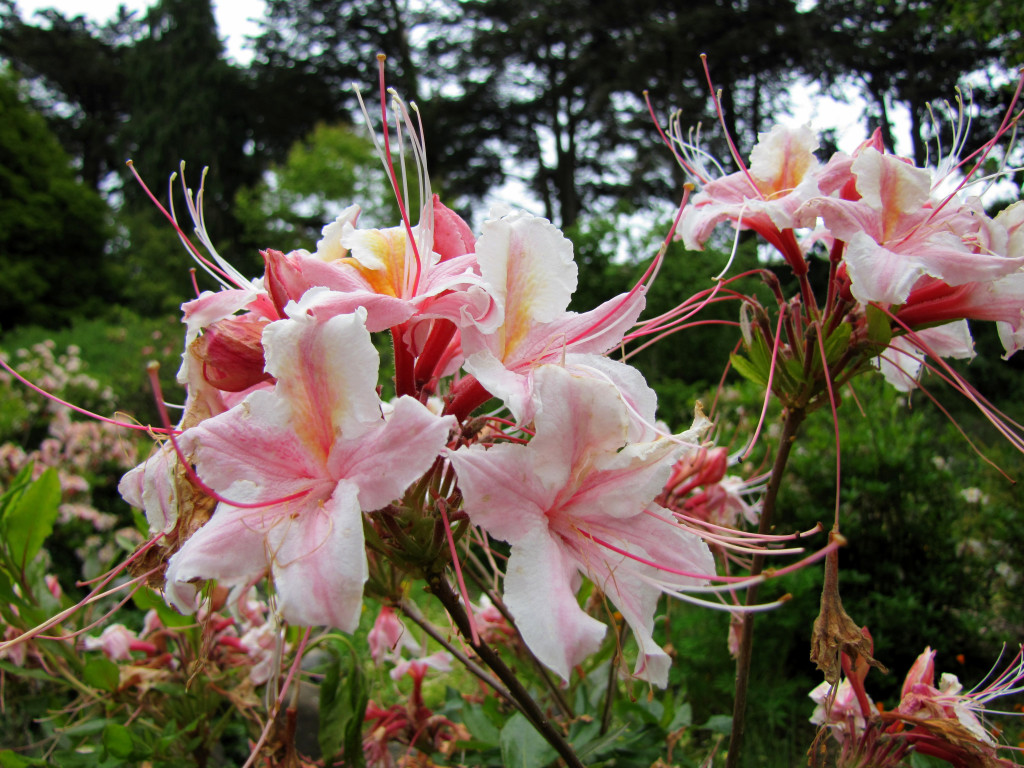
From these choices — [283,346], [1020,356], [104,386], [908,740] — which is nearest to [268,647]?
[283,346]

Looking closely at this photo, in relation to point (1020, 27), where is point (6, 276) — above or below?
below

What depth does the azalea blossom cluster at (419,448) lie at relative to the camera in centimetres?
71

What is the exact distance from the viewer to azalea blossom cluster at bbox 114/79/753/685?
0.71 metres

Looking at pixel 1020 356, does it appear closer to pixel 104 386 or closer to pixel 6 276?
pixel 104 386

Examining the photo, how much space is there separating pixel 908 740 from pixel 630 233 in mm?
8785

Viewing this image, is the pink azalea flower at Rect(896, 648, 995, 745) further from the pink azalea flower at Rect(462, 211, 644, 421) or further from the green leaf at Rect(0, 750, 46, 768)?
the green leaf at Rect(0, 750, 46, 768)

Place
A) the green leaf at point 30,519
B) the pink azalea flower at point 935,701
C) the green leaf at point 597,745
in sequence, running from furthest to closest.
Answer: the green leaf at point 30,519
the green leaf at point 597,745
the pink azalea flower at point 935,701

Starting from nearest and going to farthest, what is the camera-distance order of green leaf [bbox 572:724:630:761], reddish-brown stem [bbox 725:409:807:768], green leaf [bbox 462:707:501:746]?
reddish-brown stem [bbox 725:409:807:768]
green leaf [bbox 572:724:630:761]
green leaf [bbox 462:707:501:746]

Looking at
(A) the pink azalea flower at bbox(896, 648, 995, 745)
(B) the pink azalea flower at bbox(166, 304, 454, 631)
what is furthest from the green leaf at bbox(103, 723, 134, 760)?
(A) the pink azalea flower at bbox(896, 648, 995, 745)

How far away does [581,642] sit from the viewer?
0.71 m

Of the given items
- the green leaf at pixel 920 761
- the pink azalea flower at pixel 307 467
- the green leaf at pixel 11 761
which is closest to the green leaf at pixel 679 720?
the green leaf at pixel 920 761

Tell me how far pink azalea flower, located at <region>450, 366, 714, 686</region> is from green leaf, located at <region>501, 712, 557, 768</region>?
57cm

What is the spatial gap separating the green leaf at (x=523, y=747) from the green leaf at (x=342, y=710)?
28cm

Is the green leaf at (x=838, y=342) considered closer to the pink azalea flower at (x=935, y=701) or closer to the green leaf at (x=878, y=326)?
the green leaf at (x=878, y=326)
